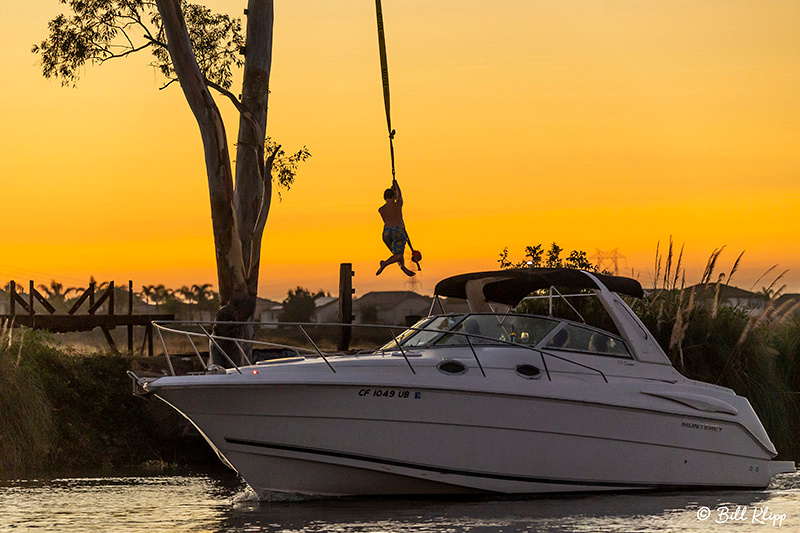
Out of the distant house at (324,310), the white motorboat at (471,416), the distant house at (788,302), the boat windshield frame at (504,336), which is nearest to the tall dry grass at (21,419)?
the white motorboat at (471,416)

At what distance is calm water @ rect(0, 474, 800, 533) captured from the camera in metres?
12.2

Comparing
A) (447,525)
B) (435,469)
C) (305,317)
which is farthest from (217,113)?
(305,317)

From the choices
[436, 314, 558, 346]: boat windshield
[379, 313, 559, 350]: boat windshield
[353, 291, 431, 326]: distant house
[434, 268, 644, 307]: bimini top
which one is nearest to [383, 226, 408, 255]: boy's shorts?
[434, 268, 644, 307]: bimini top

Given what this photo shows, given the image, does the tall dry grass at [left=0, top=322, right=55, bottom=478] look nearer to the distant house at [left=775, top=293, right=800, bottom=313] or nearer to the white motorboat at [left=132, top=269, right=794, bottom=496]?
the white motorboat at [left=132, top=269, right=794, bottom=496]

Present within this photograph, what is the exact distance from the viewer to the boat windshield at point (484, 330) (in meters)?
14.6

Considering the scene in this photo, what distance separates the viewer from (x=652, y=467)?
47.9 ft

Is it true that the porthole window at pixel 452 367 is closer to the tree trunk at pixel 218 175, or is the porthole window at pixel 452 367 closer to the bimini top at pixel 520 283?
the bimini top at pixel 520 283

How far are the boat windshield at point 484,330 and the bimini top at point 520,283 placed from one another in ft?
2.76

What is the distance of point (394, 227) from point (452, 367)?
421 cm

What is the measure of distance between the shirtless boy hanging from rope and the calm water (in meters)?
4.22

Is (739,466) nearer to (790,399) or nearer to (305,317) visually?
(790,399)

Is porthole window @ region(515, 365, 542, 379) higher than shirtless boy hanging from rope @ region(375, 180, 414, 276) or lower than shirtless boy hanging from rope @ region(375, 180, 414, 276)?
lower

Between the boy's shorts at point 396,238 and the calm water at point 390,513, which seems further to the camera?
the boy's shorts at point 396,238

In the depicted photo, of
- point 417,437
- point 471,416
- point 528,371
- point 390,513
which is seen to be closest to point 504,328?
point 528,371
